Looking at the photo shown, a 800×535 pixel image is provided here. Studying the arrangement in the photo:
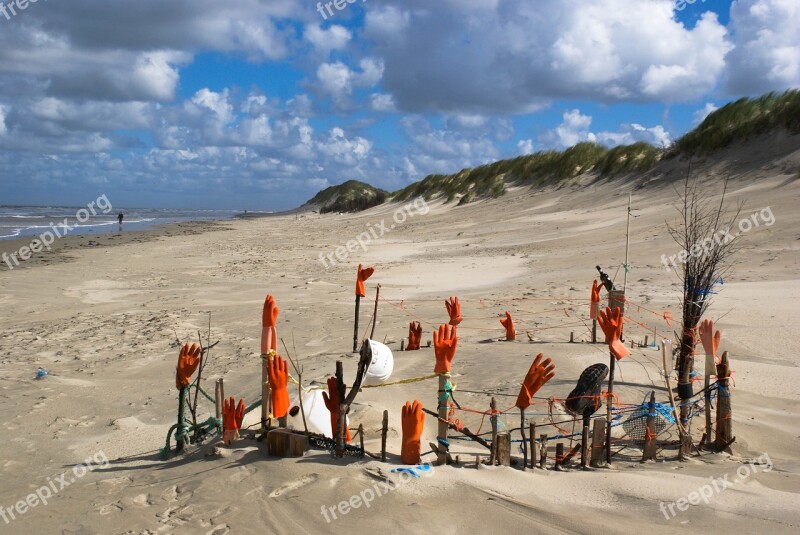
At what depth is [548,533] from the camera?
4727 mm

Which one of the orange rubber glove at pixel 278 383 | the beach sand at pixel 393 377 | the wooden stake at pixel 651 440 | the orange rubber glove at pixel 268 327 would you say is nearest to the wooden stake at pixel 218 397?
the beach sand at pixel 393 377

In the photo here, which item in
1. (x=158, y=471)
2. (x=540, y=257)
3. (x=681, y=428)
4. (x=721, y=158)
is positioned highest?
(x=721, y=158)

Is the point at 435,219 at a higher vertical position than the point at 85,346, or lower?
higher

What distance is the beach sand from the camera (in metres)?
5.12

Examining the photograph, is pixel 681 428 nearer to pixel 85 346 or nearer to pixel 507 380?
pixel 507 380

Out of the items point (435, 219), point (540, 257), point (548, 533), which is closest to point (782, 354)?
point (548, 533)

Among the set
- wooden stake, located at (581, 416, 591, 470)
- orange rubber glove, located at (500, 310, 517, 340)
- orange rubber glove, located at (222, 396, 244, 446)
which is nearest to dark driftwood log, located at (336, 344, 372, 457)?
orange rubber glove, located at (222, 396, 244, 446)

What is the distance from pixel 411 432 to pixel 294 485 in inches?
43.1

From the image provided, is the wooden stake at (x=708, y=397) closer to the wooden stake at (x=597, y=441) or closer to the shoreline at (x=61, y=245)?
the wooden stake at (x=597, y=441)

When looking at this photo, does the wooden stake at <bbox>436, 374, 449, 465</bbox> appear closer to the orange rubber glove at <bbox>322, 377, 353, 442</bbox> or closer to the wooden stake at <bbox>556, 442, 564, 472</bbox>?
the orange rubber glove at <bbox>322, 377, 353, 442</bbox>

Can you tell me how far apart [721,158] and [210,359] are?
21.0 m

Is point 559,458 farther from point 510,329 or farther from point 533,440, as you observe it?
point 510,329

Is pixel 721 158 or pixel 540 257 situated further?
pixel 721 158

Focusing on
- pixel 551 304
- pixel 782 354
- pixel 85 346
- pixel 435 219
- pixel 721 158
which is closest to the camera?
pixel 782 354
